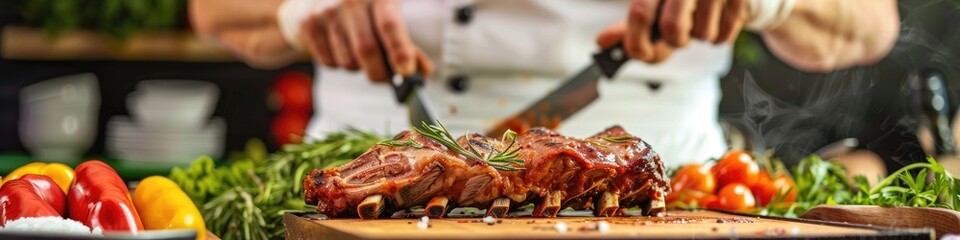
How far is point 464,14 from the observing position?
3318mm

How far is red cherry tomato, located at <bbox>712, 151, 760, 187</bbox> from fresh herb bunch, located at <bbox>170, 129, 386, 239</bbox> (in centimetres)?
75

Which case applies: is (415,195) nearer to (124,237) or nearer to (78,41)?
(124,237)

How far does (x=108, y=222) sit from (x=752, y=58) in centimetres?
502

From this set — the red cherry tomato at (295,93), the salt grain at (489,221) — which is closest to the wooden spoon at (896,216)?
the salt grain at (489,221)

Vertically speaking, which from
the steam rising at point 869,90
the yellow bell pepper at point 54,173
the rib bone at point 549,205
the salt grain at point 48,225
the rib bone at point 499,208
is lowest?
the salt grain at point 48,225

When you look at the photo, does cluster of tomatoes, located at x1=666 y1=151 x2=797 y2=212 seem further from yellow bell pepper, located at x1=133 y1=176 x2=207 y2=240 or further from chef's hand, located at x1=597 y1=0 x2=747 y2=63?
yellow bell pepper, located at x1=133 y1=176 x2=207 y2=240

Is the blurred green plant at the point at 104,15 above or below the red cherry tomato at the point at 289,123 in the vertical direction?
above

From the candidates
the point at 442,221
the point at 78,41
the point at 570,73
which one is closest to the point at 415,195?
the point at 442,221

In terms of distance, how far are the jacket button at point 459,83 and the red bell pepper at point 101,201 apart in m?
1.65

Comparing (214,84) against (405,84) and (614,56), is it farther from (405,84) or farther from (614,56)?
(614,56)

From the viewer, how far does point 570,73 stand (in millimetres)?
3430

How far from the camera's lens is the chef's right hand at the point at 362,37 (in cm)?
313

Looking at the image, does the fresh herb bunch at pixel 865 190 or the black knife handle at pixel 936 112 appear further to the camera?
the black knife handle at pixel 936 112

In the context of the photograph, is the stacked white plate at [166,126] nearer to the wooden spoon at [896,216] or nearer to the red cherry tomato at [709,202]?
the red cherry tomato at [709,202]
